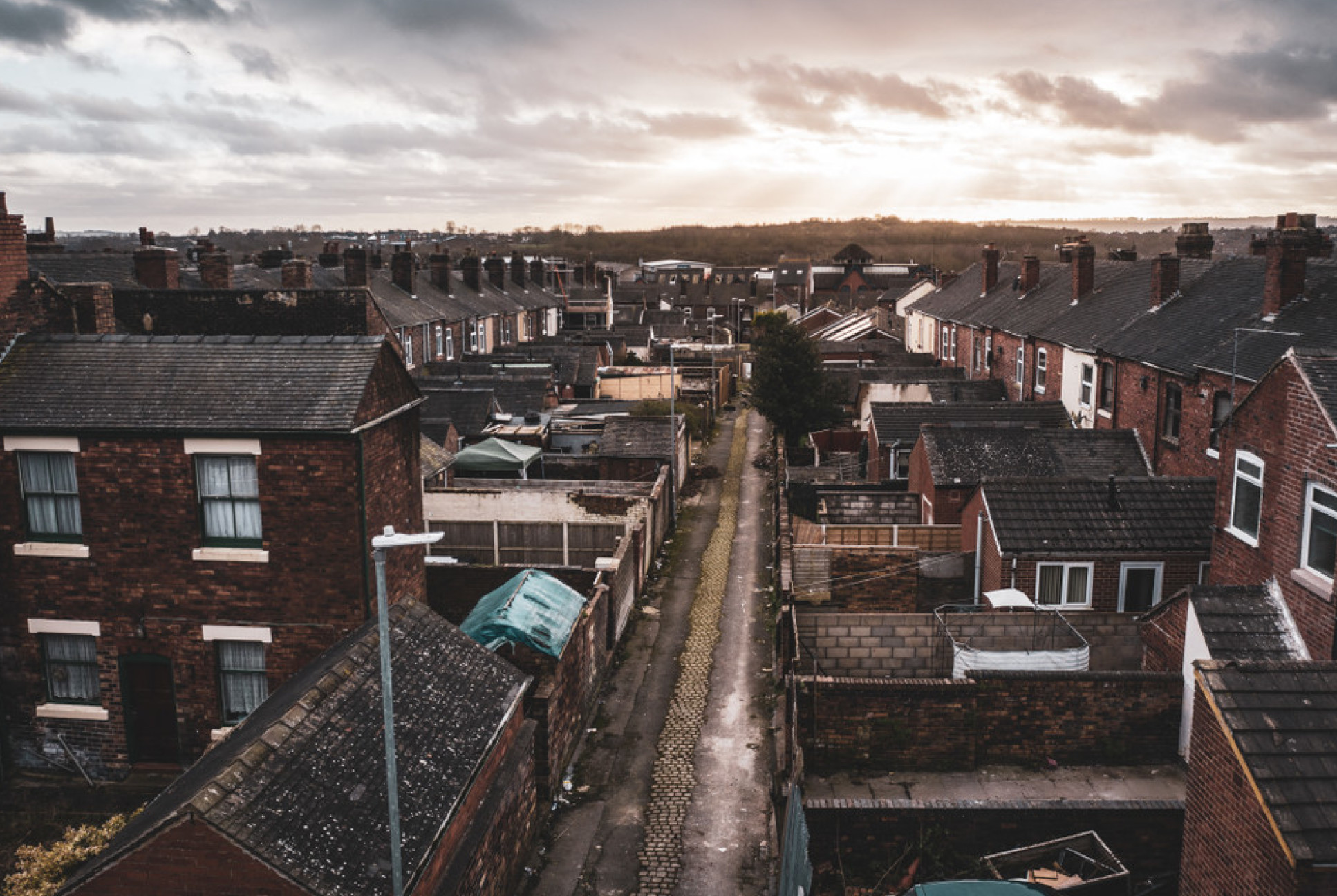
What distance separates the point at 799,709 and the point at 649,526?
10904mm

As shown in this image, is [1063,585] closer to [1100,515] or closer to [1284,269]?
[1100,515]

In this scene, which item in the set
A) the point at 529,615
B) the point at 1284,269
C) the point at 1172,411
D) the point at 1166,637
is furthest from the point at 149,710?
the point at 1284,269

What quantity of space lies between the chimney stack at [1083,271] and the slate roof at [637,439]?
17.0m

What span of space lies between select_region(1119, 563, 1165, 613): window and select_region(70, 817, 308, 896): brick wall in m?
16.1

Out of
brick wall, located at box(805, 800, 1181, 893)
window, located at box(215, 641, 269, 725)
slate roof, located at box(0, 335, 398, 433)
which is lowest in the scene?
brick wall, located at box(805, 800, 1181, 893)

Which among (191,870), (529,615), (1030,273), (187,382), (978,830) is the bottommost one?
(978,830)

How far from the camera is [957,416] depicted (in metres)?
30.4

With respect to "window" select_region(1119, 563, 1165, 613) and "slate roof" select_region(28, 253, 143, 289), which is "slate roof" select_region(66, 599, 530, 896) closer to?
"window" select_region(1119, 563, 1165, 613)

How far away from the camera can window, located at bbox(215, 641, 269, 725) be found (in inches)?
573

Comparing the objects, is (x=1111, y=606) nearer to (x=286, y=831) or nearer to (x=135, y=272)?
(x=286, y=831)

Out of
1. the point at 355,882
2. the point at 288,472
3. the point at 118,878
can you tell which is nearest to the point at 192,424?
the point at 288,472

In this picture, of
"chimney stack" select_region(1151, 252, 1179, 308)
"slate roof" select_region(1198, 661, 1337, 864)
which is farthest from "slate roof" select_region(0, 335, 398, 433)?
"chimney stack" select_region(1151, 252, 1179, 308)

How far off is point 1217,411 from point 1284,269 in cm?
398

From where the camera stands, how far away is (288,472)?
13883 millimetres
